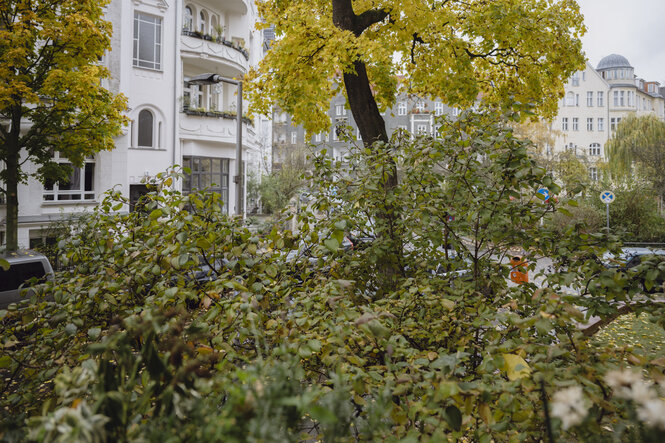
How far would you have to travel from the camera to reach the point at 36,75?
447 inches

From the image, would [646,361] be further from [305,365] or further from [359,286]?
[359,286]

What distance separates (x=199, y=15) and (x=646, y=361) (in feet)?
81.2

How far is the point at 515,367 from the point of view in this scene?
6.14ft

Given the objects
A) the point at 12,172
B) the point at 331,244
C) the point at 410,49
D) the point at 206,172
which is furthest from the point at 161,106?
the point at 331,244

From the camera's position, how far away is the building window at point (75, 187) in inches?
→ 674

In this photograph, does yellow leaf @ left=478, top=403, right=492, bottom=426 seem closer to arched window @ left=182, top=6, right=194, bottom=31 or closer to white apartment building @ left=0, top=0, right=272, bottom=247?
white apartment building @ left=0, top=0, right=272, bottom=247

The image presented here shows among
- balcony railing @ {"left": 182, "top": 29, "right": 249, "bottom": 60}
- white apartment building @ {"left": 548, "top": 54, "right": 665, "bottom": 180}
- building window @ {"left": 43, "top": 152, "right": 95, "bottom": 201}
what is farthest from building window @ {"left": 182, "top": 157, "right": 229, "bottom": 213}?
white apartment building @ {"left": 548, "top": 54, "right": 665, "bottom": 180}

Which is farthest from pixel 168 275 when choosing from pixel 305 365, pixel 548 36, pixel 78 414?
pixel 548 36

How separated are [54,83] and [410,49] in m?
8.89

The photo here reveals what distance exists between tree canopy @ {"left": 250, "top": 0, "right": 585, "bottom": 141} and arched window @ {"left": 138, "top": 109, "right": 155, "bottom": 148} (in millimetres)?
13498

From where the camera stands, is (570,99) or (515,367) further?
(570,99)

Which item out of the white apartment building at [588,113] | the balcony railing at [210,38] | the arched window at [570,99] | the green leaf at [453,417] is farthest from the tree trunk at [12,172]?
the arched window at [570,99]

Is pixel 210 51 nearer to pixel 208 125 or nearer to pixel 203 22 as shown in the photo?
pixel 203 22

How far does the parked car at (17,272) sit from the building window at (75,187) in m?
10.2
